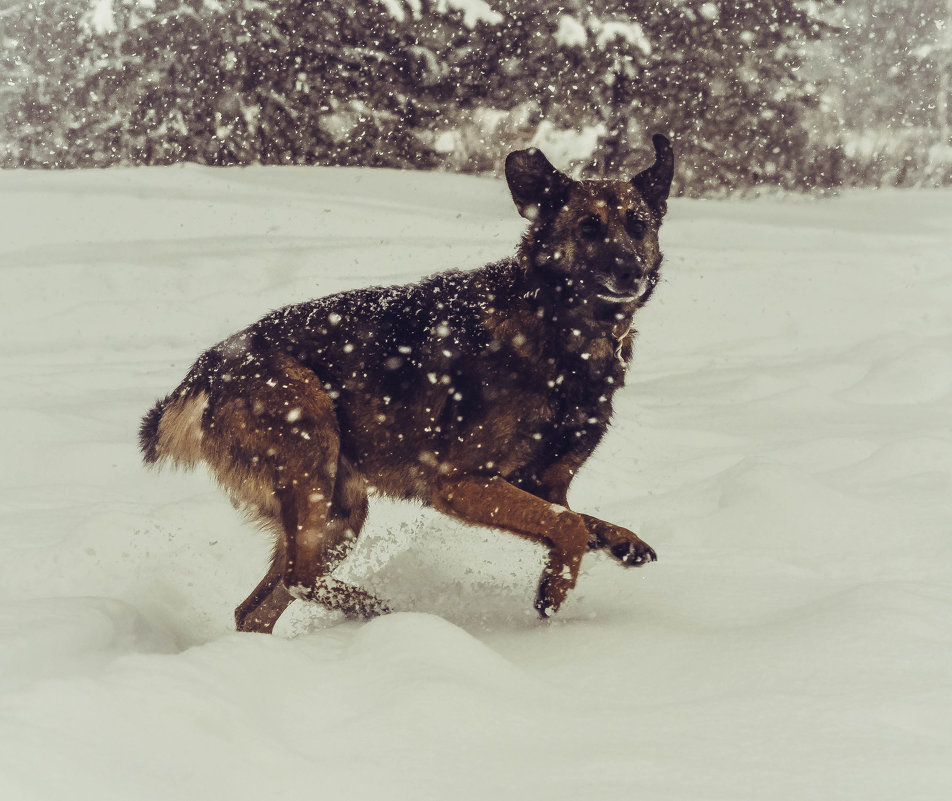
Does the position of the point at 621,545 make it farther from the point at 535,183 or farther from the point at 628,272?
the point at 535,183

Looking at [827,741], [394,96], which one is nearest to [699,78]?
[394,96]

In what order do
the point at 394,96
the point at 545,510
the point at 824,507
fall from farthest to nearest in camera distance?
the point at 394,96, the point at 824,507, the point at 545,510

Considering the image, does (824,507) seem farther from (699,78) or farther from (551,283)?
(699,78)

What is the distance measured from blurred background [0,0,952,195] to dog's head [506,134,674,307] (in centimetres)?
763

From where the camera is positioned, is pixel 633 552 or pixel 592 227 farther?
pixel 592 227

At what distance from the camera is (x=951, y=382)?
7129 millimetres

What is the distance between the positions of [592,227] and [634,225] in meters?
0.20

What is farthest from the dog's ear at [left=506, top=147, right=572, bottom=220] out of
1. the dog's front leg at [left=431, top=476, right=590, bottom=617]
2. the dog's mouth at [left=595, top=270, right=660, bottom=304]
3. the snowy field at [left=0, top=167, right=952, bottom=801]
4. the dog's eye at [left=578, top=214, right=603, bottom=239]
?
the snowy field at [left=0, top=167, right=952, bottom=801]

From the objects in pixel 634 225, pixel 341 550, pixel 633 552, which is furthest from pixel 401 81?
pixel 633 552

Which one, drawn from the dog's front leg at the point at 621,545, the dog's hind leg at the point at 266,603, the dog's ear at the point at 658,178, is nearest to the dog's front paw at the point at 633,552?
the dog's front leg at the point at 621,545

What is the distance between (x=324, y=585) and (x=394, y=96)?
8494 mm

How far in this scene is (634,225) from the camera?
3.93 m

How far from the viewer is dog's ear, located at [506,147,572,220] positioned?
12.8ft

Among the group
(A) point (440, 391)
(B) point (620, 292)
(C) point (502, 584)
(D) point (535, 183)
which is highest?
(D) point (535, 183)
